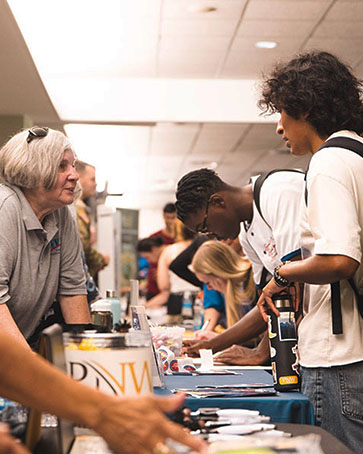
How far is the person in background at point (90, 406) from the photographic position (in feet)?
2.95

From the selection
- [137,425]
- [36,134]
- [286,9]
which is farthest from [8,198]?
[286,9]

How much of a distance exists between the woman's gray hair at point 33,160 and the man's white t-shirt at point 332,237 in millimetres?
980

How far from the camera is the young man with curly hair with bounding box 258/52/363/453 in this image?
170 cm

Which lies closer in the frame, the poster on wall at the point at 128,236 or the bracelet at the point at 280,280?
the bracelet at the point at 280,280

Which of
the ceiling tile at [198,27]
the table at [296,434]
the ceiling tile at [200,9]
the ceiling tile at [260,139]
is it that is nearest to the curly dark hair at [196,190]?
the table at [296,434]

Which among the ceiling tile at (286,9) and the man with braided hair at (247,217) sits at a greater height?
the ceiling tile at (286,9)

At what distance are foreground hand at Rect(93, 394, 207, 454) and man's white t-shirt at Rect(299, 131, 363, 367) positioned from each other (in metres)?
0.88

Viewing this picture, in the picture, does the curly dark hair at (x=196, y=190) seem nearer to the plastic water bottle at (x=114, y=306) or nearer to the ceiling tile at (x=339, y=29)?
the plastic water bottle at (x=114, y=306)

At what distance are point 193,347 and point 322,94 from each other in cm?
129

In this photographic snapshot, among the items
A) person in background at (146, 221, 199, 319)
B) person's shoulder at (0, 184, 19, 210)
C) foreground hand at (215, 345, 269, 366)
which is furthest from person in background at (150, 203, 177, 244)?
person's shoulder at (0, 184, 19, 210)

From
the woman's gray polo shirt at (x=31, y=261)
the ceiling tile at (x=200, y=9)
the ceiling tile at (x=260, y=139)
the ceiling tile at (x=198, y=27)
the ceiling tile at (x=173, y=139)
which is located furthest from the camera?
the ceiling tile at (x=173, y=139)

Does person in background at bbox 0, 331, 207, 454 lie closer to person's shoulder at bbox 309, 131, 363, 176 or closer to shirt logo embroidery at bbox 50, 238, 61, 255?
person's shoulder at bbox 309, 131, 363, 176

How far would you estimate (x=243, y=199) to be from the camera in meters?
2.79

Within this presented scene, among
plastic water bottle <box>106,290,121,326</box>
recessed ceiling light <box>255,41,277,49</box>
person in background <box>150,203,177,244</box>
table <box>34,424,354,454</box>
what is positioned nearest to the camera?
table <box>34,424,354,454</box>
